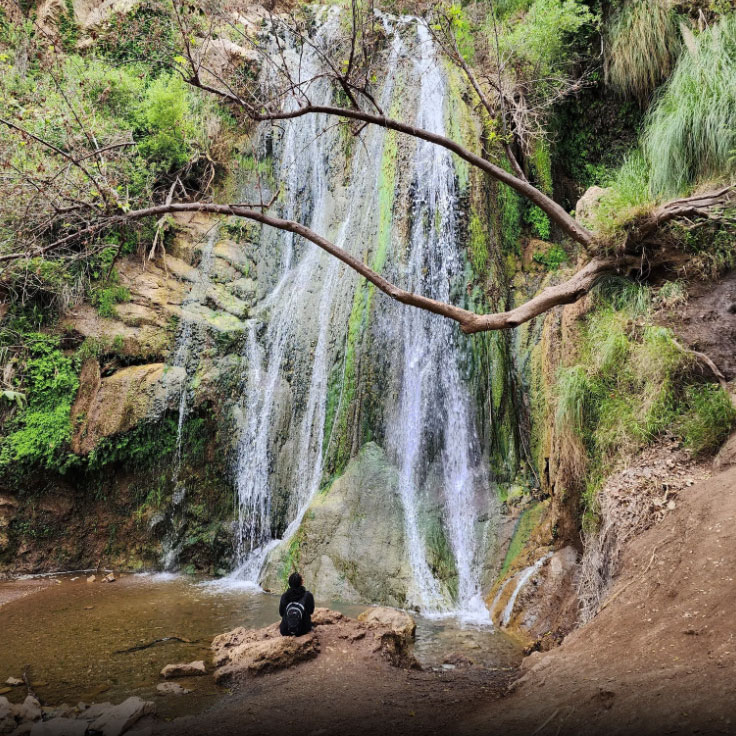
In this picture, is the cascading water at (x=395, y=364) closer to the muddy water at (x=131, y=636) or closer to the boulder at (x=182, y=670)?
the muddy water at (x=131, y=636)

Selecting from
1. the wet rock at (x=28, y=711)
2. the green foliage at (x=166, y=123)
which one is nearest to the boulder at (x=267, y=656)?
the wet rock at (x=28, y=711)

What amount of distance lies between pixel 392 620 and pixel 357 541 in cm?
208

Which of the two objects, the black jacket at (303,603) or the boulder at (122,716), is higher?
the black jacket at (303,603)

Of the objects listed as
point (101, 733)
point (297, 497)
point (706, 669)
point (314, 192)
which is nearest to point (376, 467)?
point (297, 497)

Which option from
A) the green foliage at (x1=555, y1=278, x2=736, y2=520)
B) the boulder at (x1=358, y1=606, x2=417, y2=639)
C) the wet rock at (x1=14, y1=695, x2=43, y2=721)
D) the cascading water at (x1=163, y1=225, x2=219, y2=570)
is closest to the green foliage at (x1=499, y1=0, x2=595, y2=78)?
the green foliage at (x1=555, y1=278, x2=736, y2=520)

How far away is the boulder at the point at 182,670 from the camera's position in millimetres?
5137

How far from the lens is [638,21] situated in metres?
8.86

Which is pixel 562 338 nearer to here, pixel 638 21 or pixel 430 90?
pixel 638 21

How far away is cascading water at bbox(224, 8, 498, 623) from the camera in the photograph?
842 centimetres

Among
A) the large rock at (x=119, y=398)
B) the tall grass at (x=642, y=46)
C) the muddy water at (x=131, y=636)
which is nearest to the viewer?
the muddy water at (x=131, y=636)

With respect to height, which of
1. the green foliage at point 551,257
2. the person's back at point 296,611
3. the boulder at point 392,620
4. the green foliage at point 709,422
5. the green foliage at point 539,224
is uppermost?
the green foliage at point 539,224

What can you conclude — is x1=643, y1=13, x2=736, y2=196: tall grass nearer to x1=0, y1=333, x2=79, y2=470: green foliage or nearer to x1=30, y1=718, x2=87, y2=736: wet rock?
x1=30, y1=718, x2=87, y2=736: wet rock

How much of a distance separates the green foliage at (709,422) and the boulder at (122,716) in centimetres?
494

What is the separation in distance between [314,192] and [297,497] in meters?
7.29
